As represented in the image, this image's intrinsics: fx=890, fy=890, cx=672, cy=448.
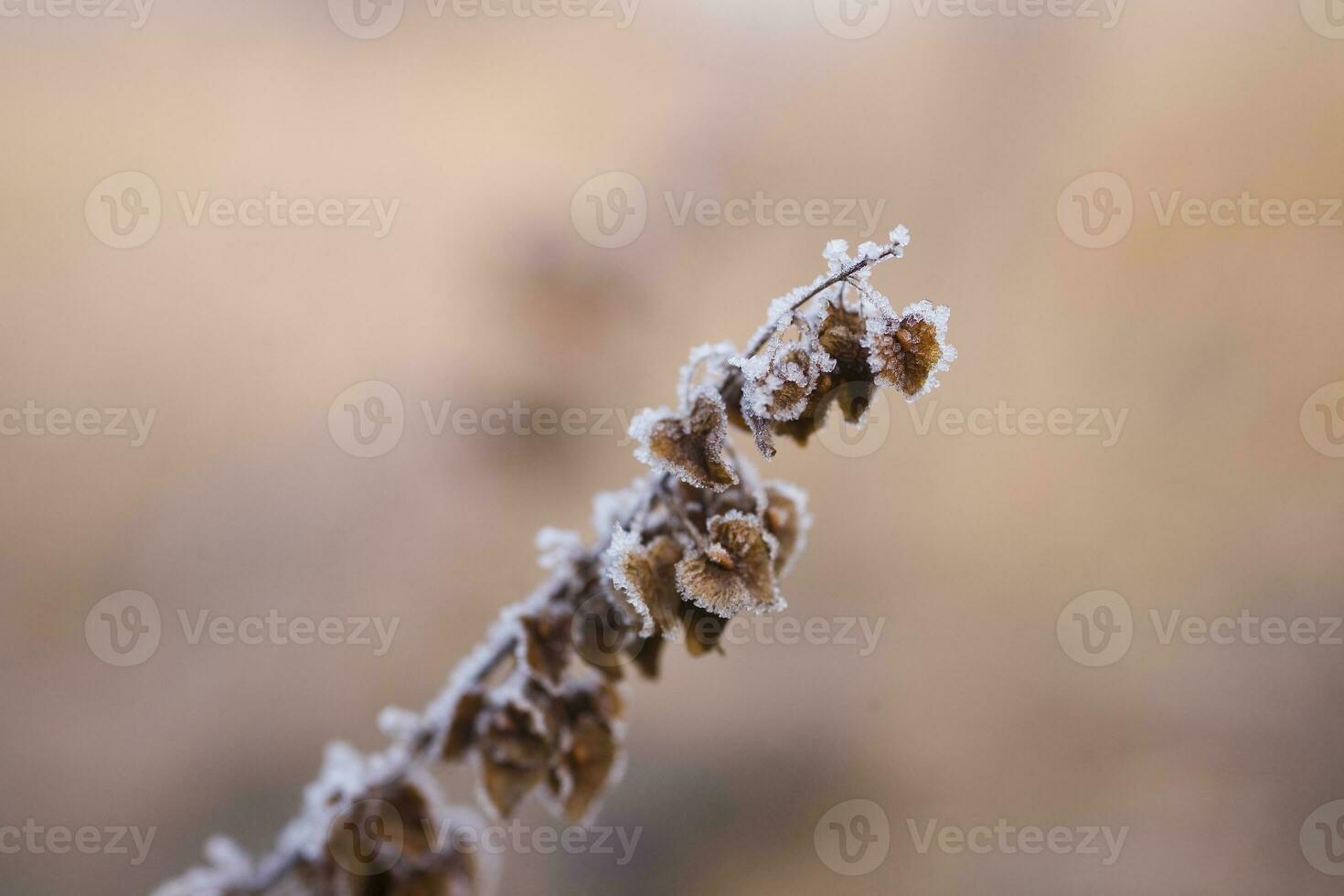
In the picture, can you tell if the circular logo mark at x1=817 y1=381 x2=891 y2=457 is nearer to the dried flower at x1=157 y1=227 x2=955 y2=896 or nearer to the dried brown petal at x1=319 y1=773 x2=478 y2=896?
the dried flower at x1=157 y1=227 x2=955 y2=896

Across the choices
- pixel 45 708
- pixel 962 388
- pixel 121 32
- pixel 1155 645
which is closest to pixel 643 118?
pixel 962 388

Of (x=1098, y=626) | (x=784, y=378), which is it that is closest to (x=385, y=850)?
(x=784, y=378)

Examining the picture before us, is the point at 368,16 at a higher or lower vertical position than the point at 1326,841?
higher

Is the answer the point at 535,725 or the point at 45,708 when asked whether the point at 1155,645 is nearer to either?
the point at 535,725

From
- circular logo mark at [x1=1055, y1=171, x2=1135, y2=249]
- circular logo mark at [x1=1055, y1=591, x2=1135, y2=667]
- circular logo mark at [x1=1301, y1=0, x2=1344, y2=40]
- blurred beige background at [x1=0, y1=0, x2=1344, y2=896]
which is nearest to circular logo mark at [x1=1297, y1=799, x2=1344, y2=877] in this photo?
blurred beige background at [x1=0, y1=0, x2=1344, y2=896]

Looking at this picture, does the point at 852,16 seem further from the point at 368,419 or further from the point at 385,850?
the point at 385,850

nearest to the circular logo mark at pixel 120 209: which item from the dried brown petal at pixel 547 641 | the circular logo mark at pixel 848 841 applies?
the dried brown petal at pixel 547 641

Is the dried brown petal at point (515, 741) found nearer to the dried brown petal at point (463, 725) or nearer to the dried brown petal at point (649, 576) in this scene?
the dried brown petal at point (463, 725)
